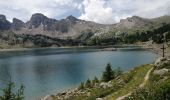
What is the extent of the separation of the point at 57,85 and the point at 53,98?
104 feet

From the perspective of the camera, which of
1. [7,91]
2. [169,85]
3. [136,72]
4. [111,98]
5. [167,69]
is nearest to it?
[169,85]

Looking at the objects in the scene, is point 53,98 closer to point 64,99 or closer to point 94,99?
point 64,99

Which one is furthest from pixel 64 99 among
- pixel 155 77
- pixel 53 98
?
pixel 155 77

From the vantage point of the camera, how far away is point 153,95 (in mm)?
21078

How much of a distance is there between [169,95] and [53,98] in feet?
169

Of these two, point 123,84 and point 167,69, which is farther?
point 123,84

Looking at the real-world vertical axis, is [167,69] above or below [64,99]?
above

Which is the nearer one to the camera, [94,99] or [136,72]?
[94,99]

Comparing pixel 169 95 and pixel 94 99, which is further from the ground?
pixel 169 95

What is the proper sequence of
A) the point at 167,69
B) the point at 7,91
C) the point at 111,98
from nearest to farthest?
the point at 7,91 < the point at 111,98 < the point at 167,69

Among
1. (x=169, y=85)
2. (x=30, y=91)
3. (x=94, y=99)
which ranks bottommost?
(x=30, y=91)

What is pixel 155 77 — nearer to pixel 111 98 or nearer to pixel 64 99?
pixel 111 98

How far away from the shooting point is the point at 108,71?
7856 centimetres

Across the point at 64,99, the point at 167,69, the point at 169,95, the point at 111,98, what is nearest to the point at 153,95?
the point at 169,95
